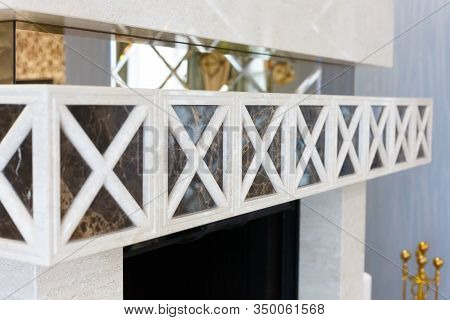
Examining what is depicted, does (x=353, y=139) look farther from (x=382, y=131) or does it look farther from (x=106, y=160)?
(x=106, y=160)

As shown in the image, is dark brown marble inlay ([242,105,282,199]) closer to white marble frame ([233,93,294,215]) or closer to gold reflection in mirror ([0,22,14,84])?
white marble frame ([233,93,294,215])

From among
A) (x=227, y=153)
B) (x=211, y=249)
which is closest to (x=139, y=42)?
(x=227, y=153)

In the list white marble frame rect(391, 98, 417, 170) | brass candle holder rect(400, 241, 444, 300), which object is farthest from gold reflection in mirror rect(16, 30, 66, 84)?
brass candle holder rect(400, 241, 444, 300)

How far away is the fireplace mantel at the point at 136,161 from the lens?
65cm

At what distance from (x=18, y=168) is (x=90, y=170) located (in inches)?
3.1

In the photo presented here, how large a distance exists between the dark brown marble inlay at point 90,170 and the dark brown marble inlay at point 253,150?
9.7 inches

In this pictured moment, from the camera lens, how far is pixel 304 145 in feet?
3.69

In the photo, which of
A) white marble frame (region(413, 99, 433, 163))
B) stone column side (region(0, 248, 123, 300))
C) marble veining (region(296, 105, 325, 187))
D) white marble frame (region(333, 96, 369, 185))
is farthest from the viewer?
white marble frame (region(413, 99, 433, 163))

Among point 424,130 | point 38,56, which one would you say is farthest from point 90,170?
point 424,130

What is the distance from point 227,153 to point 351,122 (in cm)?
45

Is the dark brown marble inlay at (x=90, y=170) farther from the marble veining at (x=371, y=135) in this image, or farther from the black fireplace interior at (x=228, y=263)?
the marble veining at (x=371, y=135)

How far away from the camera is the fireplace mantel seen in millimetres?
654

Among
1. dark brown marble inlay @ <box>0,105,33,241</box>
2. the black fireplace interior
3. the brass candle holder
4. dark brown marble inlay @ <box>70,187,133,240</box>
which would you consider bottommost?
the brass candle holder

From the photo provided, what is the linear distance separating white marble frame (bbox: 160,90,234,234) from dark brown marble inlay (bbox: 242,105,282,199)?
5 cm
